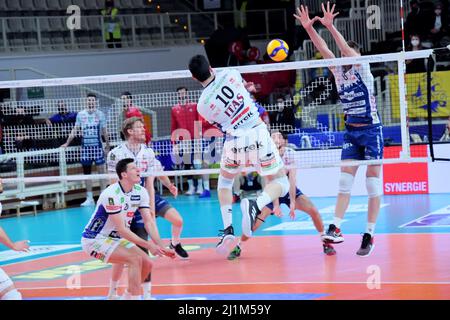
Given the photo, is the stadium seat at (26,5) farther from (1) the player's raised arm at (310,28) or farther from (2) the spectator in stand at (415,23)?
(1) the player's raised arm at (310,28)

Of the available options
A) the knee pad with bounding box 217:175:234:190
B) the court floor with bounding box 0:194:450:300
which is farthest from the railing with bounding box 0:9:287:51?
the knee pad with bounding box 217:175:234:190

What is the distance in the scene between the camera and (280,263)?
36.9 feet

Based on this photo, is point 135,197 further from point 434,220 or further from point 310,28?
point 434,220

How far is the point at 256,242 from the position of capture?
13.2 m

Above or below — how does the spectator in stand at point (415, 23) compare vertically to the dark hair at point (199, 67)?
above

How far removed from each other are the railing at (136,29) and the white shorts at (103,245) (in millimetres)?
15712

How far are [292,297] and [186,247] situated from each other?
4.14 metres

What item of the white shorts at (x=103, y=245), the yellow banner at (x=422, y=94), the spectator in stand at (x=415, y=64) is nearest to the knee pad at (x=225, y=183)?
the white shorts at (x=103, y=245)

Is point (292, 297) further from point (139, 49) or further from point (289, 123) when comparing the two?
point (139, 49)

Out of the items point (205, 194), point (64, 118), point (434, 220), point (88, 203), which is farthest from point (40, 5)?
point (434, 220)

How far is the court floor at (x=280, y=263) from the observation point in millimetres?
9547

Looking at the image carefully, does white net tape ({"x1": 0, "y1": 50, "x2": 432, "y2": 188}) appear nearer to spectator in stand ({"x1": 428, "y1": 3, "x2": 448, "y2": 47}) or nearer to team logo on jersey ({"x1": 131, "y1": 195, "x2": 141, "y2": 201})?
spectator in stand ({"x1": 428, "y1": 3, "x2": 448, "y2": 47})

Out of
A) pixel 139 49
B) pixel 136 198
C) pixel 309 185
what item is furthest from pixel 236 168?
pixel 139 49

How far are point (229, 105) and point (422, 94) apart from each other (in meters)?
10.6
